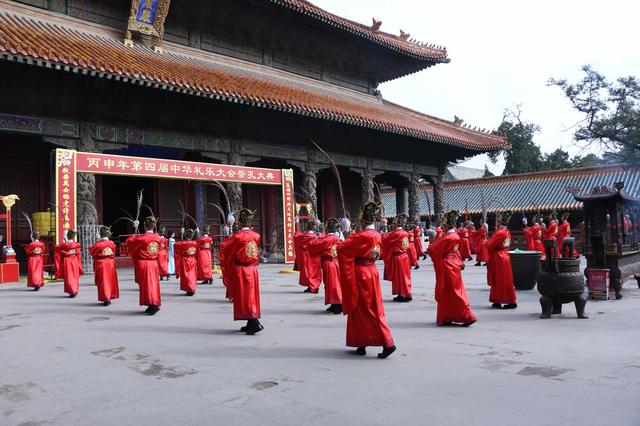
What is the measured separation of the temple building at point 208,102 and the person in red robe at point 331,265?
6.33 metres

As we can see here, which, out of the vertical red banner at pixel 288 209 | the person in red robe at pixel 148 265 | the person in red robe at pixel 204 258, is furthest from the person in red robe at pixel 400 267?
the vertical red banner at pixel 288 209

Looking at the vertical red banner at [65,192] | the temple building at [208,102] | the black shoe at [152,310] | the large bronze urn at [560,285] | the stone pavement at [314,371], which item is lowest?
the stone pavement at [314,371]

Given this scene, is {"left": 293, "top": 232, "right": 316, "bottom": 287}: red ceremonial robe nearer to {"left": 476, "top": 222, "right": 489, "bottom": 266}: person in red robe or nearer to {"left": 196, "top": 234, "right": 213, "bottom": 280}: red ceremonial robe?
{"left": 196, "top": 234, "right": 213, "bottom": 280}: red ceremonial robe

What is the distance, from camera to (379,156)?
67.9ft

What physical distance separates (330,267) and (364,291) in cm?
312

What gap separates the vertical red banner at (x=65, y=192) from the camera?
1138cm

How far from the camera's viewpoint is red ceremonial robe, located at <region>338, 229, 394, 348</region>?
473cm

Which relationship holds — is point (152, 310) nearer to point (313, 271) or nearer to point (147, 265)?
point (147, 265)

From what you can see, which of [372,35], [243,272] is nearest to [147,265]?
[243,272]

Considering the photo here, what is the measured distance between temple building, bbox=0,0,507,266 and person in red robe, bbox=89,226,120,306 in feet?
13.9

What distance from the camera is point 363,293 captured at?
4.83 m

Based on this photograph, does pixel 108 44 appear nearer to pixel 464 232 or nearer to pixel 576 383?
pixel 464 232

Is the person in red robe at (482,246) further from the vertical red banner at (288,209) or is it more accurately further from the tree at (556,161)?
the tree at (556,161)

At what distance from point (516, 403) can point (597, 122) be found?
86.4 feet
